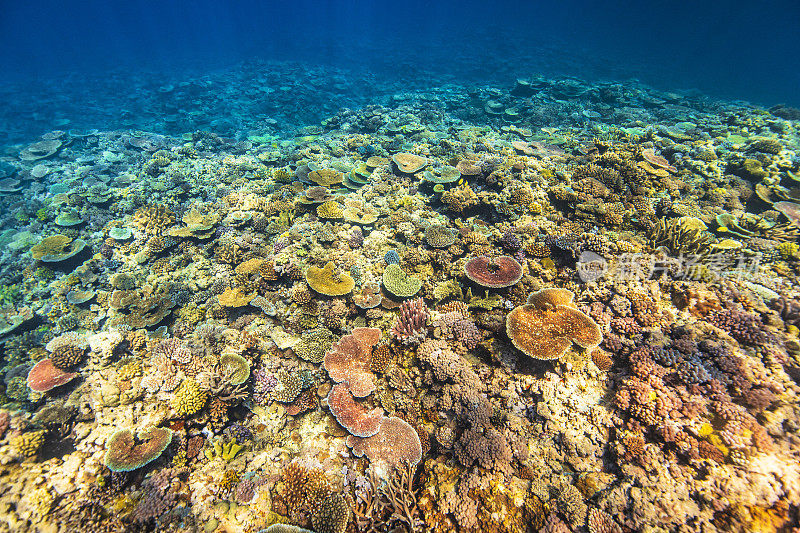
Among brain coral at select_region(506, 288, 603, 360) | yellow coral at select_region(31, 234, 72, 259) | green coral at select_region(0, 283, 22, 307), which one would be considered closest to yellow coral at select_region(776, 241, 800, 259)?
brain coral at select_region(506, 288, 603, 360)

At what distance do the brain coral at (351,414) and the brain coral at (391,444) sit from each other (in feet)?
0.40

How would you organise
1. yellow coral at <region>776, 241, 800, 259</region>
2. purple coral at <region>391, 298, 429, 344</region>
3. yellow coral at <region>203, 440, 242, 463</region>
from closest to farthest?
1. yellow coral at <region>203, 440, 242, 463</region>
2. purple coral at <region>391, 298, 429, 344</region>
3. yellow coral at <region>776, 241, 800, 259</region>

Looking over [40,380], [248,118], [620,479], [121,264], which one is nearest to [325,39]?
[248,118]

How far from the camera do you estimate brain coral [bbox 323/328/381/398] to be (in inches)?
218

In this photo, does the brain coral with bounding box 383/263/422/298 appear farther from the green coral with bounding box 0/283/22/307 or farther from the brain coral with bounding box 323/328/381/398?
the green coral with bounding box 0/283/22/307

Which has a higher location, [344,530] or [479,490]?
[479,490]

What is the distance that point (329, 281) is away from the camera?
7023 mm

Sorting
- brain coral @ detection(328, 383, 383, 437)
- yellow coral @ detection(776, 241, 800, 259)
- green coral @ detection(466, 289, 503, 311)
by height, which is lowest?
brain coral @ detection(328, 383, 383, 437)

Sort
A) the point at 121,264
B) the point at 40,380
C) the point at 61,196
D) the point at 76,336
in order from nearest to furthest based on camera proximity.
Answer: the point at 40,380
the point at 76,336
the point at 121,264
the point at 61,196

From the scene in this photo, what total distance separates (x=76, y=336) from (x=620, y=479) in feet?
37.8

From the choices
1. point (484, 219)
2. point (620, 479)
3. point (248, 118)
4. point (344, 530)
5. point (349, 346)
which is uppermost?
point (484, 219)

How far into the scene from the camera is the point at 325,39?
64062 mm

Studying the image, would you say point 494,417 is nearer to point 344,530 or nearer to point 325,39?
point 344,530

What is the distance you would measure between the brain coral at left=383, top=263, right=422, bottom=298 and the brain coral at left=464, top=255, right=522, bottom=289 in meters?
1.22
